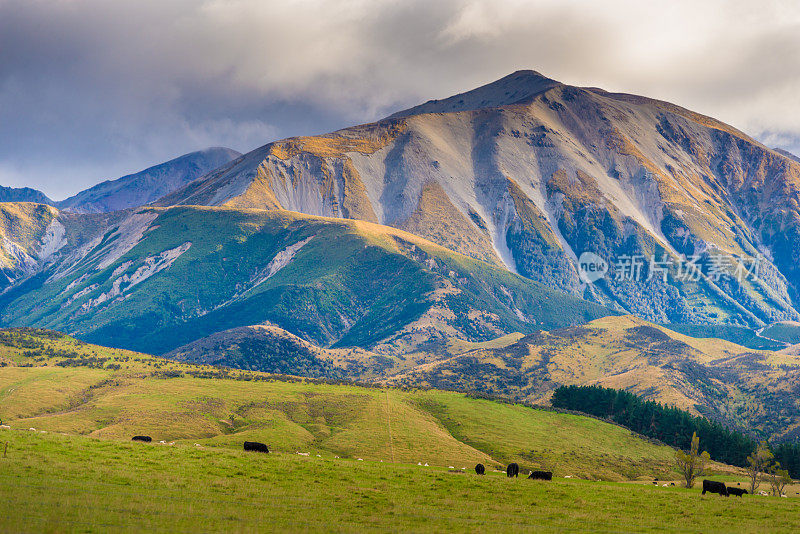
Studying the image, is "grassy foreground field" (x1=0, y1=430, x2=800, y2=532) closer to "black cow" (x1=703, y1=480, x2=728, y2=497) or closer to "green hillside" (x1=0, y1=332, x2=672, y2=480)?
"black cow" (x1=703, y1=480, x2=728, y2=497)

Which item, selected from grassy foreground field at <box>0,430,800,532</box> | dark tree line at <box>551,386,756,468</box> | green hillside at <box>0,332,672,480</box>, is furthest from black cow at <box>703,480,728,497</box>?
dark tree line at <box>551,386,756,468</box>

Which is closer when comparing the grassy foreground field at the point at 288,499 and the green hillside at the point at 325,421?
the grassy foreground field at the point at 288,499

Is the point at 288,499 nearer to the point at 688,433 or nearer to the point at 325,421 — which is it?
the point at 325,421

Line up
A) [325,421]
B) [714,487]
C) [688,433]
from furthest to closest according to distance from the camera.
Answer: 1. [688,433]
2. [325,421]
3. [714,487]

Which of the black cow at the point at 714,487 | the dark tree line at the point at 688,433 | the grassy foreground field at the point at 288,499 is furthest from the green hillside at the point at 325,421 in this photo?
the grassy foreground field at the point at 288,499

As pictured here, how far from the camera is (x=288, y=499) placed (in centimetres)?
5012

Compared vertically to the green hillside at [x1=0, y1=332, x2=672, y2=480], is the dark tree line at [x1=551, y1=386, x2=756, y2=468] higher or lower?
higher

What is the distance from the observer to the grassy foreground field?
40.9 m

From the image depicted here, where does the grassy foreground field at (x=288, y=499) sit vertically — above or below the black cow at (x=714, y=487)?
below

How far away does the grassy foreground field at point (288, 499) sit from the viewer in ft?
134

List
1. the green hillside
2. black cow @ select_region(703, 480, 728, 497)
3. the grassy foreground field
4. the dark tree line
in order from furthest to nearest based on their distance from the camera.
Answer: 1. the dark tree line
2. the green hillside
3. black cow @ select_region(703, 480, 728, 497)
4. the grassy foreground field

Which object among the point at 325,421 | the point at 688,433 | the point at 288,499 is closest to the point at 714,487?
the point at 288,499

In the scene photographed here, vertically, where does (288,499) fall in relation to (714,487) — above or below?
below

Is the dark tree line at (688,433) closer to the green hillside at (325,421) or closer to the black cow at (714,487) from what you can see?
the green hillside at (325,421)
